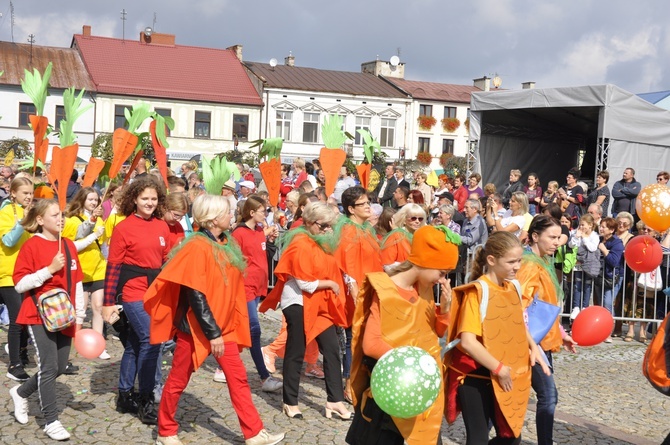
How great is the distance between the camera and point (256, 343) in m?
7.20

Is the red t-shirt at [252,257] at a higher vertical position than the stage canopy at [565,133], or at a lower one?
lower

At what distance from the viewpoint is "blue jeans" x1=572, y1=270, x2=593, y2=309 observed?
34.9 ft

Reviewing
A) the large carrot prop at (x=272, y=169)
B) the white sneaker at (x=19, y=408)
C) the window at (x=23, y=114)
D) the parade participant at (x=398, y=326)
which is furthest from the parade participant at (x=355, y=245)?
the window at (x=23, y=114)

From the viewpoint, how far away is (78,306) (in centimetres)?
682

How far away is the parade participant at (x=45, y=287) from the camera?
5672 millimetres

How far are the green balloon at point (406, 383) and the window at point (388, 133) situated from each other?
46.5m

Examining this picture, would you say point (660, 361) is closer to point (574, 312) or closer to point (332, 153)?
point (332, 153)

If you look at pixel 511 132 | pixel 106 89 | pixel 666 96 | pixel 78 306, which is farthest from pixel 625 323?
pixel 106 89

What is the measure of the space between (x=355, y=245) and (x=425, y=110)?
149 ft

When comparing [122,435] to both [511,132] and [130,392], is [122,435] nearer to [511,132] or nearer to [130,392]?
[130,392]

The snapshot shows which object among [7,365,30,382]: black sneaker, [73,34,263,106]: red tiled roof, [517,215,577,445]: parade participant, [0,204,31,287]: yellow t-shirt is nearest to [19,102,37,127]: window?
[73,34,263,106]: red tiled roof

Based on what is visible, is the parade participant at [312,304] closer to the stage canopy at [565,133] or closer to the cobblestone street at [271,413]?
the cobblestone street at [271,413]

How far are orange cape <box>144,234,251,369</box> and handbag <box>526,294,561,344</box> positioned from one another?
196cm

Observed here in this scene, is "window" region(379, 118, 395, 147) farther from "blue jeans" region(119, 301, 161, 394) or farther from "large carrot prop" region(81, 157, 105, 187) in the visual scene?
"blue jeans" region(119, 301, 161, 394)
